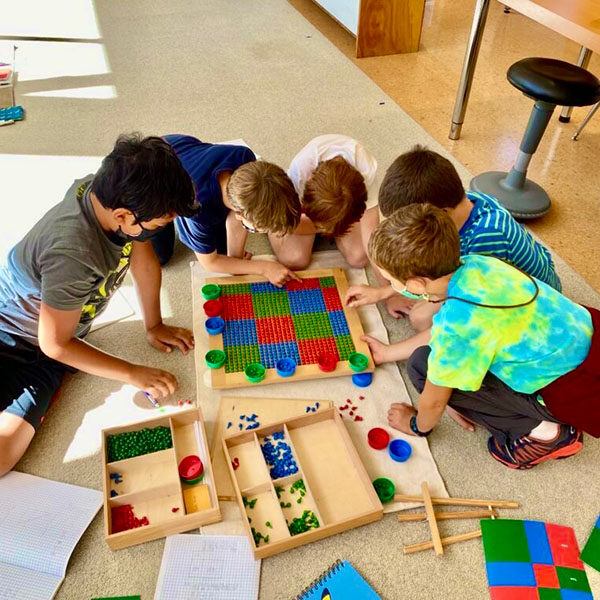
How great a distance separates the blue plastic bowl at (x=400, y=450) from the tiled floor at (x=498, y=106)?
0.95m

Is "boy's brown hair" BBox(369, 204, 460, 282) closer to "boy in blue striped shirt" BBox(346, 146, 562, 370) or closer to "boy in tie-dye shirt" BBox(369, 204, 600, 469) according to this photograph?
"boy in tie-dye shirt" BBox(369, 204, 600, 469)

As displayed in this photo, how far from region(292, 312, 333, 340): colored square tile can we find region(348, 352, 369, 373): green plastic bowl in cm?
11

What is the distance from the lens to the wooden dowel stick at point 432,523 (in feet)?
3.89

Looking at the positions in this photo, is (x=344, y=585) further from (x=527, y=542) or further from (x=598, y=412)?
(x=598, y=412)

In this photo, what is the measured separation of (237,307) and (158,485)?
1.94ft

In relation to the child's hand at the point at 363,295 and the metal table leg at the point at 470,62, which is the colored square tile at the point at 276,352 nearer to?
the child's hand at the point at 363,295

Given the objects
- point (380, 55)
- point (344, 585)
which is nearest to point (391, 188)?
point (344, 585)

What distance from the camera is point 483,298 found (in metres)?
1.04

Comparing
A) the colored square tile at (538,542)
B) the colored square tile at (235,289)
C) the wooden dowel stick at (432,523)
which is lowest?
the colored square tile at (538,542)

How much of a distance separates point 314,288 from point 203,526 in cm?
78

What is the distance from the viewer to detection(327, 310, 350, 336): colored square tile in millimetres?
1600

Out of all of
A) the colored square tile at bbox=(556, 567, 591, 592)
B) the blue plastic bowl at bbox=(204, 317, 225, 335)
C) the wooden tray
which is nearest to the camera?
the colored square tile at bbox=(556, 567, 591, 592)

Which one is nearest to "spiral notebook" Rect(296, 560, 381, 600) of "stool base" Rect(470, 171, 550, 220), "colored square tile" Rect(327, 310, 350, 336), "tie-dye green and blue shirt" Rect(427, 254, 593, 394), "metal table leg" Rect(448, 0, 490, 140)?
"tie-dye green and blue shirt" Rect(427, 254, 593, 394)

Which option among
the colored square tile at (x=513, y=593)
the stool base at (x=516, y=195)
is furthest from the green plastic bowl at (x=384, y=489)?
the stool base at (x=516, y=195)
